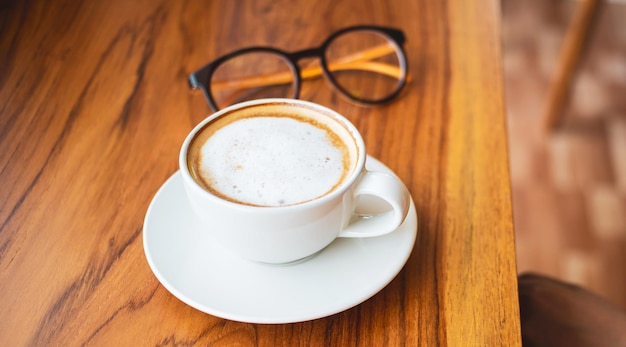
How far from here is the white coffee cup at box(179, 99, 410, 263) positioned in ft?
1.32

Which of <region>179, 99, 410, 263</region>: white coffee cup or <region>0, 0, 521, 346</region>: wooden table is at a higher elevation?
<region>179, 99, 410, 263</region>: white coffee cup

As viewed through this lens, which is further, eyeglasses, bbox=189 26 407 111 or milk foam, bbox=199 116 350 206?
eyeglasses, bbox=189 26 407 111


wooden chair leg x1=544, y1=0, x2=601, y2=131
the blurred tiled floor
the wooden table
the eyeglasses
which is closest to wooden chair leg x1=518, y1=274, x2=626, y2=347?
the wooden table

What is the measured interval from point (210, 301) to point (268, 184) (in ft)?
0.27

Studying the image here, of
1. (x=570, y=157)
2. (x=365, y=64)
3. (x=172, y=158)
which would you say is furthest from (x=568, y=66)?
(x=172, y=158)

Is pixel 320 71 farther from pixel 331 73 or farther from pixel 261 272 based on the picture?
pixel 261 272

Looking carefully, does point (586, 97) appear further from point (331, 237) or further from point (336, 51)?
point (331, 237)

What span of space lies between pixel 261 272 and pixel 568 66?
4.39 ft

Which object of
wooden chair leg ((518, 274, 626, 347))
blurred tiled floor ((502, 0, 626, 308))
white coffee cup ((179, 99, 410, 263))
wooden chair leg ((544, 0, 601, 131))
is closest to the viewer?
white coffee cup ((179, 99, 410, 263))

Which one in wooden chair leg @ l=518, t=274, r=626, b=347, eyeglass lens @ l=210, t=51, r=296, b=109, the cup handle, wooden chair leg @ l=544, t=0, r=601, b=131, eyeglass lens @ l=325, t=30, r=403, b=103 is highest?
the cup handle

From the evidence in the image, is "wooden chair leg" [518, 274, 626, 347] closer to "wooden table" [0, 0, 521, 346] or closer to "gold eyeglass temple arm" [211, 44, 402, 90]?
"wooden table" [0, 0, 521, 346]

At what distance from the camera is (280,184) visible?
0.42 m

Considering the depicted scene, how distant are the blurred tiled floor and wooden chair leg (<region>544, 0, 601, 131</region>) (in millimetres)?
41

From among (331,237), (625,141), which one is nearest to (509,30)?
(625,141)
